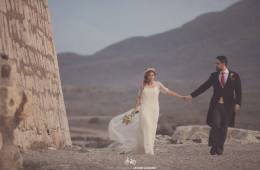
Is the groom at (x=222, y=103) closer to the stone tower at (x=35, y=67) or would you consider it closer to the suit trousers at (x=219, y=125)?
the suit trousers at (x=219, y=125)

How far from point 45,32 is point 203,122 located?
37.1m

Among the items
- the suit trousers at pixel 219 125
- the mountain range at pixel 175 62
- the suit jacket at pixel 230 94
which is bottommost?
the suit trousers at pixel 219 125

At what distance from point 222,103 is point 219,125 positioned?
482 millimetres

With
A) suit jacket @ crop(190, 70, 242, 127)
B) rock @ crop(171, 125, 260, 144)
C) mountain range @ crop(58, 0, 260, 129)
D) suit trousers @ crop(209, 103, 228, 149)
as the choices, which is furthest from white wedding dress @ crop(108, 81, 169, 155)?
mountain range @ crop(58, 0, 260, 129)

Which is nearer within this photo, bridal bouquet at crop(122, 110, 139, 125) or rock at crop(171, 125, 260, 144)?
bridal bouquet at crop(122, 110, 139, 125)

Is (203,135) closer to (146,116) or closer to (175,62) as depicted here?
(146,116)

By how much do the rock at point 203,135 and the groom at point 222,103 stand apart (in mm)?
7670

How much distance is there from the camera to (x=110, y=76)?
128250 millimetres

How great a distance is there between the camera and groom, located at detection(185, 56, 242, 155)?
43.1ft

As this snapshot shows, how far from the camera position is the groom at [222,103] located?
43.1 feet

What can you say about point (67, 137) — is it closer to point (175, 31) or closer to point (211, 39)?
point (211, 39)

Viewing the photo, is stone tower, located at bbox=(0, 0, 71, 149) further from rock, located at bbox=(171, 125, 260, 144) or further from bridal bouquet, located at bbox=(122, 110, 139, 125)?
Result: rock, located at bbox=(171, 125, 260, 144)

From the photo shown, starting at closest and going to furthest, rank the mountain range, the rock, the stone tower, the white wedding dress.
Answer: the stone tower < the white wedding dress < the rock < the mountain range

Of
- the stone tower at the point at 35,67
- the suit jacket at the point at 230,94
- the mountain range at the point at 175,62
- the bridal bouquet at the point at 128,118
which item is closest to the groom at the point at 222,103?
the suit jacket at the point at 230,94
